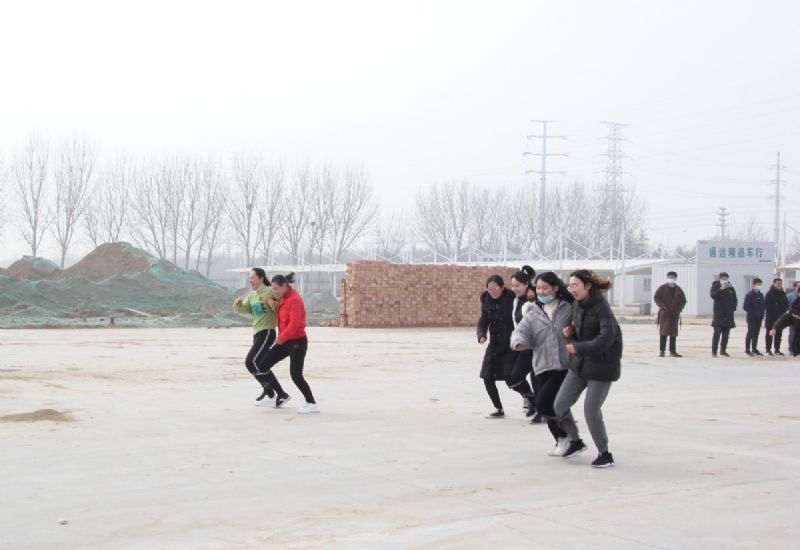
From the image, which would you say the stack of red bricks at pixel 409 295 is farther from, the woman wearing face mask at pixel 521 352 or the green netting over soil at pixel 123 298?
the woman wearing face mask at pixel 521 352

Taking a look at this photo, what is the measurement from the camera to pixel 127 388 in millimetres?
13352

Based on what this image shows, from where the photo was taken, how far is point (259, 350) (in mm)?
11430

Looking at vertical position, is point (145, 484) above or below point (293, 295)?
below

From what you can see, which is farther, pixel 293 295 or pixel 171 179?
pixel 171 179

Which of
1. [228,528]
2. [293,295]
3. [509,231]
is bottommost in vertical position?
[228,528]

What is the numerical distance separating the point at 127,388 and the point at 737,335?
22941 millimetres

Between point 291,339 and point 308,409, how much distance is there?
0.80 m

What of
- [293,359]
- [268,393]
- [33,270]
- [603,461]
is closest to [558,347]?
[603,461]

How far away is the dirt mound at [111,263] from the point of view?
154 ft

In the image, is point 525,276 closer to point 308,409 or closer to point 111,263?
point 308,409

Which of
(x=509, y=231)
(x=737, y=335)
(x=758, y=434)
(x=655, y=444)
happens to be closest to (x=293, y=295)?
(x=655, y=444)

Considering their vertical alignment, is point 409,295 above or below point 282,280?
below

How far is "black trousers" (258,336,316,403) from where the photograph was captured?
10922 millimetres

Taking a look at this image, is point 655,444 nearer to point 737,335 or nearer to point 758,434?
point 758,434
